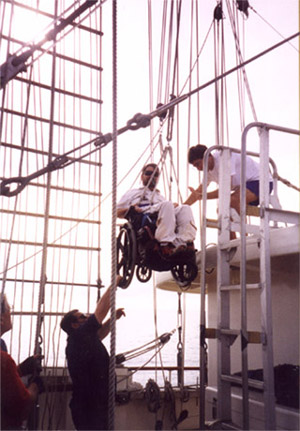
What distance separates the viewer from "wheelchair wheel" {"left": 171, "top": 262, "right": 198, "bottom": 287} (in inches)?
158

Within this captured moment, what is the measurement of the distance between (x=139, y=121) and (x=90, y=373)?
182 centimetres

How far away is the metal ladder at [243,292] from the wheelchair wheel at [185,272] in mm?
625

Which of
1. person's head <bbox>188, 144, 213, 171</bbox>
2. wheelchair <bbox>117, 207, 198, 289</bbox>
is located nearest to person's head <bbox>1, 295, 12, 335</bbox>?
wheelchair <bbox>117, 207, 198, 289</bbox>

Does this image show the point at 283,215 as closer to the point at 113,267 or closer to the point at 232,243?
the point at 232,243

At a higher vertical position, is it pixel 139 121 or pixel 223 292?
pixel 139 121

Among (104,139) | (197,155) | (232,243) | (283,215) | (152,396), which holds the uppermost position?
(197,155)

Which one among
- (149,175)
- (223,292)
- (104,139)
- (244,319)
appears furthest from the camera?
(149,175)

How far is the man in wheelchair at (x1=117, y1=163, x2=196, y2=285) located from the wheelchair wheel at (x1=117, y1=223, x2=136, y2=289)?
16 millimetres

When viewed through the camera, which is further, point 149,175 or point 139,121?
point 149,175

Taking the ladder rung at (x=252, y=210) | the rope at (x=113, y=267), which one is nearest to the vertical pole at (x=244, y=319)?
the ladder rung at (x=252, y=210)

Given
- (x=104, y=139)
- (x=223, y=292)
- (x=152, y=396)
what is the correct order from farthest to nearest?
(x=152, y=396) → (x=104, y=139) → (x=223, y=292)

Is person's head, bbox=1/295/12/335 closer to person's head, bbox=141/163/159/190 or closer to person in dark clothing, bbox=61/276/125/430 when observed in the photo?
person in dark clothing, bbox=61/276/125/430

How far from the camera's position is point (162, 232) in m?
3.89

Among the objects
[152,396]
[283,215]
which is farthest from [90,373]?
[152,396]
